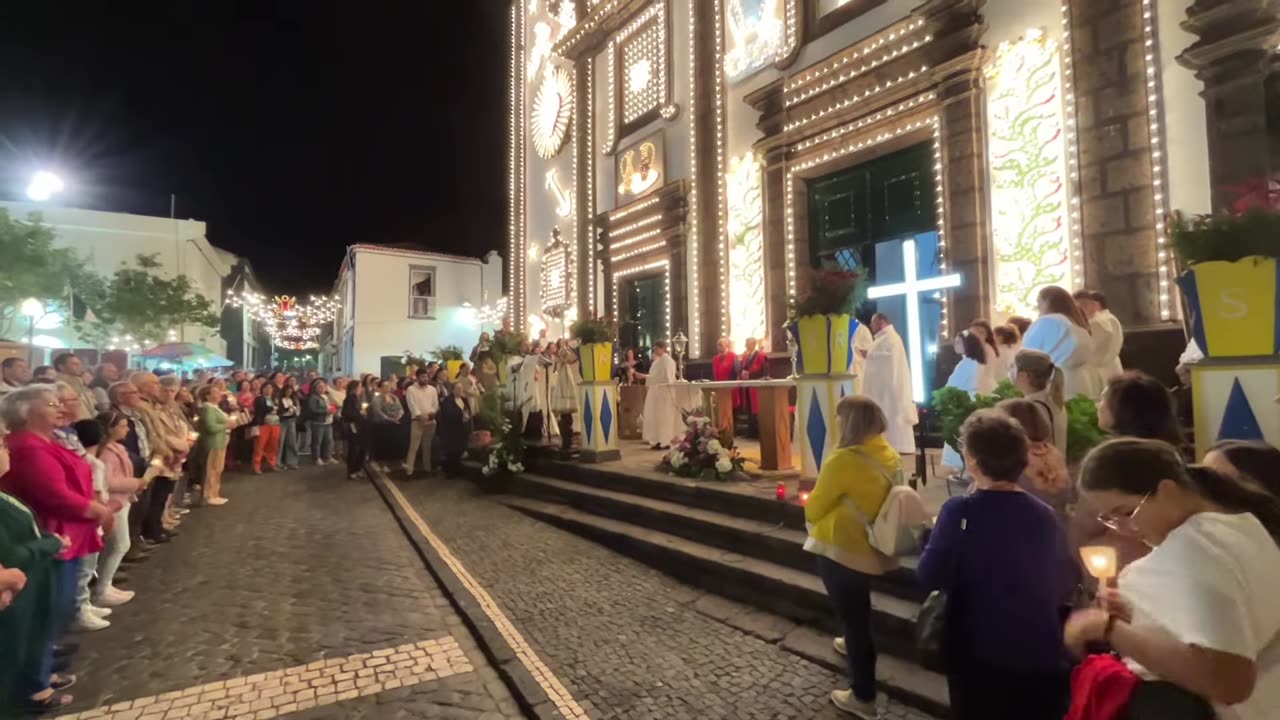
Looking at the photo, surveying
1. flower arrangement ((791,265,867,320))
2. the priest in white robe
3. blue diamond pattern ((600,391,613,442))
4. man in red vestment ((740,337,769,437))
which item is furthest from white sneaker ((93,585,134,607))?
man in red vestment ((740,337,769,437))

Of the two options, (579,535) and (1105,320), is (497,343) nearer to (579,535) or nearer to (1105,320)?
(579,535)

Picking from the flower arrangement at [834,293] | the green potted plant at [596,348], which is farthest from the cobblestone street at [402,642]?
the flower arrangement at [834,293]

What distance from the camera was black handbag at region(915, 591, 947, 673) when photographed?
237cm

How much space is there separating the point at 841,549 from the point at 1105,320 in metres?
3.72

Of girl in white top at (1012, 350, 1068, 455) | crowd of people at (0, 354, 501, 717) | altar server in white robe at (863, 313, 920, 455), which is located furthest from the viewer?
altar server in white robe at (863, 313, 920, 455)

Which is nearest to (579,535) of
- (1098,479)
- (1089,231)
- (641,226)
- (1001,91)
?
(1098,479)

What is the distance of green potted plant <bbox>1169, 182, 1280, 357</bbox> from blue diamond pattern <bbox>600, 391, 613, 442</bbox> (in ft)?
22.2

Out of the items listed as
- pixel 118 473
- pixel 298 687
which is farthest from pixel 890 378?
pixel 118 473

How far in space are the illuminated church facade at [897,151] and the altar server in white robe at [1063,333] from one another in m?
2.19

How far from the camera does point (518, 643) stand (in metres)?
4.51

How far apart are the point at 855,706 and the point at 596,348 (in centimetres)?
648

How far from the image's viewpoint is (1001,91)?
8.25 m

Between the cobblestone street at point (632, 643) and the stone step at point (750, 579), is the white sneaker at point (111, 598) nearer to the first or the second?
the cobblestone street at point (632, 643)

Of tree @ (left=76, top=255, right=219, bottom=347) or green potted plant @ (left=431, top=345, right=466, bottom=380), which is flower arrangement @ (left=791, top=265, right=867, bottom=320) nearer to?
green potted plant @ (left=431, top=345, right=466, bottom=380)
